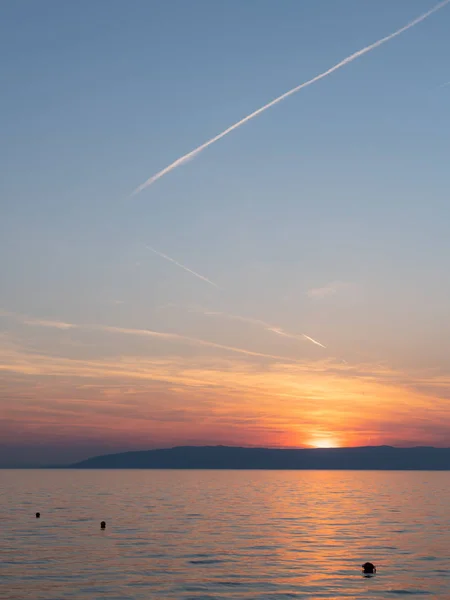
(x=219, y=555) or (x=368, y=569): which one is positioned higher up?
(x=219, y=555)

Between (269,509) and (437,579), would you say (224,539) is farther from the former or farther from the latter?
(269,509)

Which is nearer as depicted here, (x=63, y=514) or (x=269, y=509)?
(x=63, y=514)

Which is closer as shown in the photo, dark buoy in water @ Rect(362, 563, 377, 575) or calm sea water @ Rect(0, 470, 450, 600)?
calm sea water @ Rect(0, 470, 450, 600)

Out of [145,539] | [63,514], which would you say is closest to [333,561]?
[145,539]

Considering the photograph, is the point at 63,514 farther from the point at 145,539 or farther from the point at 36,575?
the point at 36,575

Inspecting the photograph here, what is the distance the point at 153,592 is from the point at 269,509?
76319 mm

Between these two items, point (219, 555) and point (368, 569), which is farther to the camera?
point (219, 555)

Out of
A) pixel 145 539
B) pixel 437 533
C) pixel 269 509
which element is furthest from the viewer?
pixel 269 509

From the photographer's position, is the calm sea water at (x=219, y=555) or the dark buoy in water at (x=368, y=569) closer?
the calm sea water at (x=219, y=555)

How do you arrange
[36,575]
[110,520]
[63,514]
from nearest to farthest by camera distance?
[36,575] → [110,520] → [63,514]

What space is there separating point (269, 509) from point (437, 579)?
70.2 meters

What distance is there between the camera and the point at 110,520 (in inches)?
3691

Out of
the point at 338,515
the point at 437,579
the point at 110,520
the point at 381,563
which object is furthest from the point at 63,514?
the point at 437,579

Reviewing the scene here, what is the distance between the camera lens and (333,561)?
194 ft
